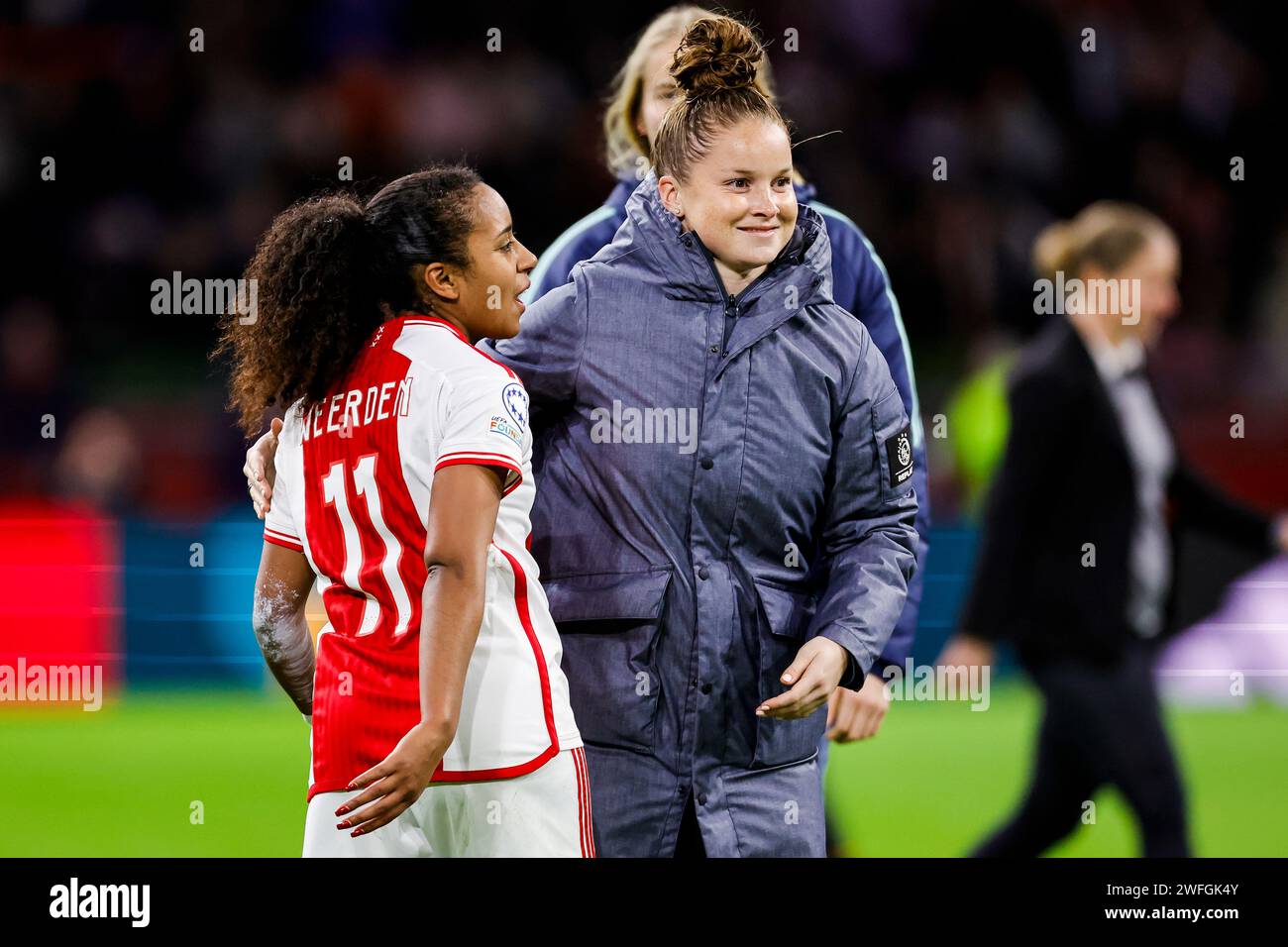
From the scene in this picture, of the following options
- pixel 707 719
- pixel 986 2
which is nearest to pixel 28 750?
pixel 707 719

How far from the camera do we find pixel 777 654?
281cm

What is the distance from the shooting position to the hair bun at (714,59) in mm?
2781

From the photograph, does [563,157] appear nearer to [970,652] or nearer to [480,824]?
[970,652]

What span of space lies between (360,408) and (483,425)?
9.2 inches

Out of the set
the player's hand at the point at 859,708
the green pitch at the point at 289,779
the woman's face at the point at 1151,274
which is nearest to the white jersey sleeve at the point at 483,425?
the player's hand at the point at 859,708

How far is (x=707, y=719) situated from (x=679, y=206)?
914 millimetres

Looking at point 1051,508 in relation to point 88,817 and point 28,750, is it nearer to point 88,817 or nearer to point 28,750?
point 88,817

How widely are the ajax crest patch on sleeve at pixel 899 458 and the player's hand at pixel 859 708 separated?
70 centimetres

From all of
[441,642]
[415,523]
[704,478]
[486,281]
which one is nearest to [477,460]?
[415,523]

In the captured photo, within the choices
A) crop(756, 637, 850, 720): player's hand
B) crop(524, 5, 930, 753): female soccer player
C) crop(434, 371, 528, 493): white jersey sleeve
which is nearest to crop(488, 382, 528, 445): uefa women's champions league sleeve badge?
crop(434, 371, 528, 493): white jersey sleeve

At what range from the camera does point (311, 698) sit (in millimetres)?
2871
